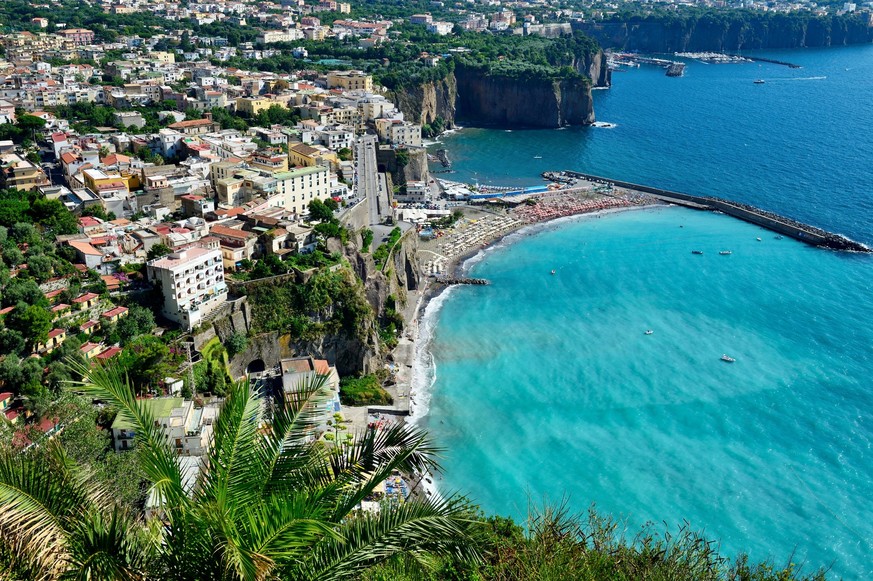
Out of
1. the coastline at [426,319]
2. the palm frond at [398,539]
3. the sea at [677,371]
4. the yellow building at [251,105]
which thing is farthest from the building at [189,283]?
the yellow building at [251,105]

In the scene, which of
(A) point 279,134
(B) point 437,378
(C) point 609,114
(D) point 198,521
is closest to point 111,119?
(A) point 279,134

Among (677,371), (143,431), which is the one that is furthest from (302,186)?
(143,431)

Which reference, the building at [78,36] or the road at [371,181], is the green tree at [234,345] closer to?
the road at [371,181]

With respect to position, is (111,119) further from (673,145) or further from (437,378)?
(673,145)

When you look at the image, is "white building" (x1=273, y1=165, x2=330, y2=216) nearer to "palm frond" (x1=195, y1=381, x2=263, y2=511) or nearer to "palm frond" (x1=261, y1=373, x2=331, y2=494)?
"palm frond" (x1=261, y1=373, x2=331, y2=494)

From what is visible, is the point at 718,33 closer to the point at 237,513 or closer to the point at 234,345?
the point at 234,345
